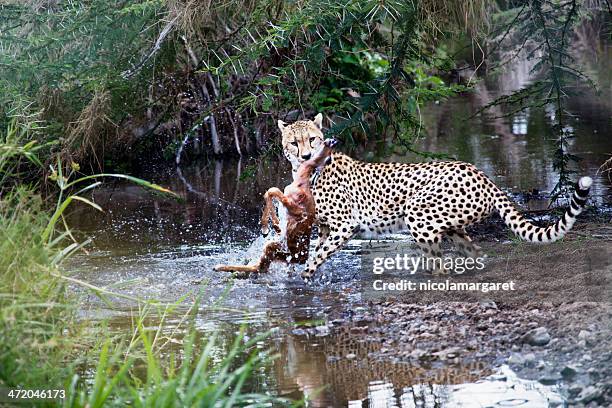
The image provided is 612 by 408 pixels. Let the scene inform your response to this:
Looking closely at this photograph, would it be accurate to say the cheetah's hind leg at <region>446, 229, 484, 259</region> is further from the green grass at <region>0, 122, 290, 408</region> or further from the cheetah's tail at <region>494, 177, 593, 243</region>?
the green grass at <region>0, 122, 290, 408</region>

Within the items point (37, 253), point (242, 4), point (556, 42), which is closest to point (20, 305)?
point (37, 253)

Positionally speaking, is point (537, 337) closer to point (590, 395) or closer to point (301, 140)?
point (590, 395)

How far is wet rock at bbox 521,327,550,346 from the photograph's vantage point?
5.77 metres

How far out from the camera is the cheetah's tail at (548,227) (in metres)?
6.74

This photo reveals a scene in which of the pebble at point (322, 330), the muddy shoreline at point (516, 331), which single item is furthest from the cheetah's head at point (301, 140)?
the pebble at point (322, 330)

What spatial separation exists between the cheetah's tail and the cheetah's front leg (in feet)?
3.97

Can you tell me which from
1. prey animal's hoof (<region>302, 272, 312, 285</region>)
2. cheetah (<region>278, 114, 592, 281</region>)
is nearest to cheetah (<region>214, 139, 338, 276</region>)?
cheetah (<region>278, 114, 592, 281</region>)

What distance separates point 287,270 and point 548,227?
2125 mm

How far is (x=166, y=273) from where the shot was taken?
27.0 feet

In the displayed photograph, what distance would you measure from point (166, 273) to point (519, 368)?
3606 millimetres

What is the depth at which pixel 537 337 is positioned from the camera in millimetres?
5789

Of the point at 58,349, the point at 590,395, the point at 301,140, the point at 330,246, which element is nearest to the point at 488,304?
the point at 330,246

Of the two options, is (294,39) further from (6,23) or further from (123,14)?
(6,23)

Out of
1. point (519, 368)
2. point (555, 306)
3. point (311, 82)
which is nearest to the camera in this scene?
point (519, 368)
